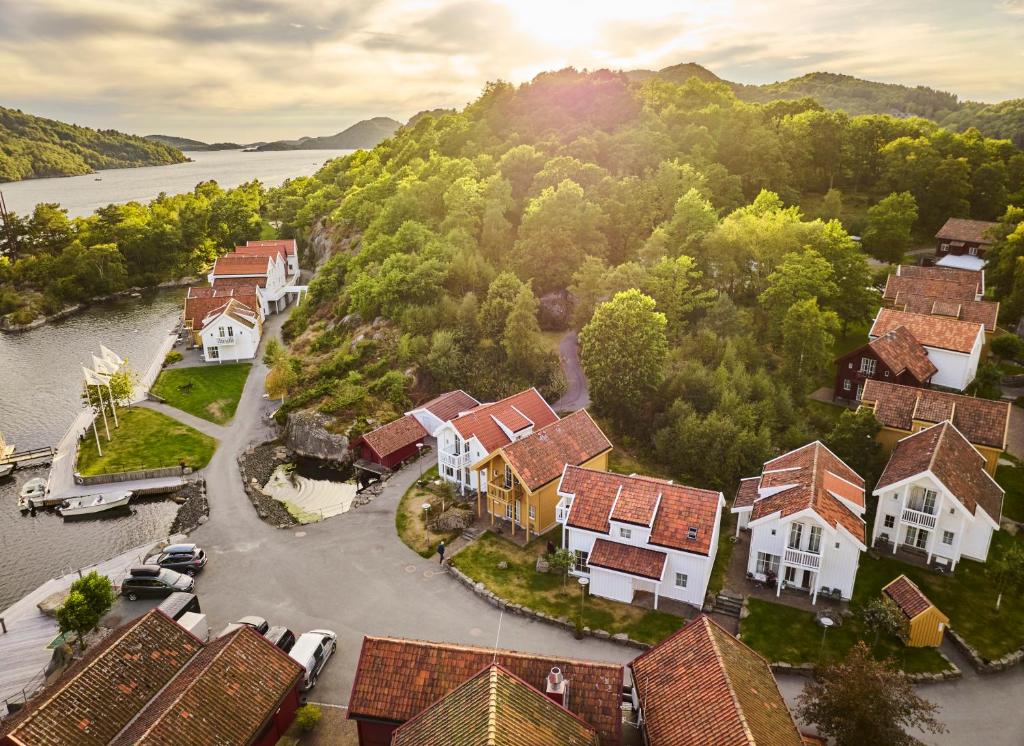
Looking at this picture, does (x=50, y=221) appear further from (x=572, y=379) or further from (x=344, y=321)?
(x=572, y=379)

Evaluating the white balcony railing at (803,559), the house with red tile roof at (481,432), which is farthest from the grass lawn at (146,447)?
the white balcony railing at (803,559)

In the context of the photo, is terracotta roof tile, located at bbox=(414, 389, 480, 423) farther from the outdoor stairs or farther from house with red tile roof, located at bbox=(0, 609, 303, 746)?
house with red tile roof, located at bbox=(0, 609, 303, 746)

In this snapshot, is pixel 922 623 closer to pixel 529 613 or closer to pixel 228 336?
pixel 529 613

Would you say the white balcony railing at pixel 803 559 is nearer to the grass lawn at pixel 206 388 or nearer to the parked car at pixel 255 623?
the parked car at pixel 255 623

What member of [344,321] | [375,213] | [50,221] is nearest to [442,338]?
[344,321]

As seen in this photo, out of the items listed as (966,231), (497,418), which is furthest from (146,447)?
(966,231)

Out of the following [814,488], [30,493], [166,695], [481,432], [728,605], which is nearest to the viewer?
[166,695]

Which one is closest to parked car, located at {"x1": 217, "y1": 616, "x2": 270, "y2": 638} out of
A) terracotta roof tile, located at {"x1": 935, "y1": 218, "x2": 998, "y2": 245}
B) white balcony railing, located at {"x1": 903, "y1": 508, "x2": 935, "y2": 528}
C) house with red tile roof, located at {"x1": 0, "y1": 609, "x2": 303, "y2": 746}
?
house with red tile roof, located at {"x1": 0, "y1": 609, "x2": 303, "y2": 746}
